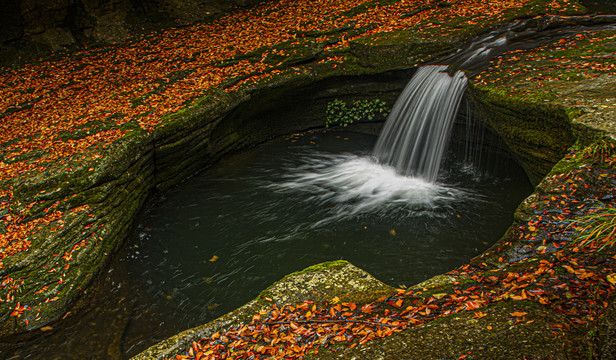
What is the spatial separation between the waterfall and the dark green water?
0.45 metres

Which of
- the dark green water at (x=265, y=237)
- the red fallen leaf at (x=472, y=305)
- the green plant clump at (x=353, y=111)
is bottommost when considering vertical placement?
the dark green water at (x=265, y=237)

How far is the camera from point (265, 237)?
22.2 feet

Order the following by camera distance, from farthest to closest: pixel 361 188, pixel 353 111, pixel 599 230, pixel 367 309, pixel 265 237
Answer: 1. pixel 353 111
2. pixel 361 188
3. pixel 265 237
4. pixel 367 309
5. pixel 599 230

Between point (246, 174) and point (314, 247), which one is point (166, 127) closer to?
point (246, 174)

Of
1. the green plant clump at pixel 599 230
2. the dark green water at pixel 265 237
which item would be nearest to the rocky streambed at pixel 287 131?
the green plant clump at pixel 599 230

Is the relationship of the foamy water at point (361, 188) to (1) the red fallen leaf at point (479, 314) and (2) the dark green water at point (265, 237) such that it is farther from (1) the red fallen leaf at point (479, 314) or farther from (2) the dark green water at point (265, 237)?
(1) the red fallen leaf at point (479, 314)

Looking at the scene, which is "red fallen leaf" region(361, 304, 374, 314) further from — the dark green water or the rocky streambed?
the dark green water

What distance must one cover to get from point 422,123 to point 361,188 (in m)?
2.38

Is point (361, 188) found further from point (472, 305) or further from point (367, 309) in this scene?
point (472, 305)

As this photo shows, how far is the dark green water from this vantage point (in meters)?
5.34

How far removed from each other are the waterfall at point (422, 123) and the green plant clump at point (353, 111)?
92 cm

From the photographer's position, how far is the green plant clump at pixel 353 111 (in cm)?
1074

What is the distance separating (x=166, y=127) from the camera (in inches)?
307

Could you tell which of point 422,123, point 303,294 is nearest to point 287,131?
point 422,123
